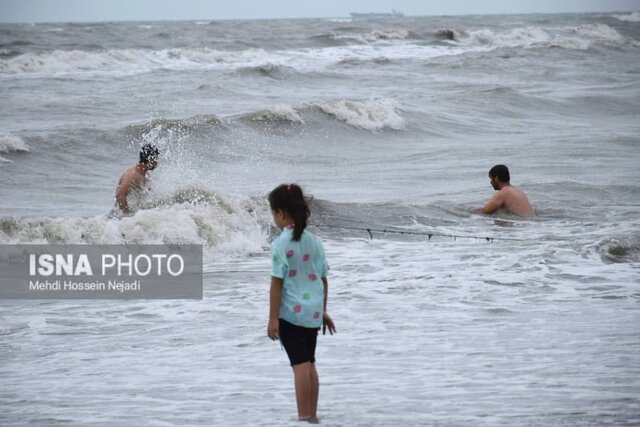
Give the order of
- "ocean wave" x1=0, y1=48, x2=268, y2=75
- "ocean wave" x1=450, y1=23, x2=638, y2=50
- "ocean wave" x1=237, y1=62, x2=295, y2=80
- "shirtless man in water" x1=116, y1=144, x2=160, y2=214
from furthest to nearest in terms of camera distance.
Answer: "ocean wave" x1=450, y1=23, x2=638, y2=50, "ocean wave" x1=0, y1=48, x2=268, y2=75, "ocean wave" x1=237, y1=62, x2=295, y2=80, "shirtless man in water" x1=116, y1=144, x2=160, y2=214

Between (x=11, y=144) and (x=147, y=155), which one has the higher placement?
(x=147, y=155)

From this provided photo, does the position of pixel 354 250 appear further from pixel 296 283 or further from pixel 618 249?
pixel 296 283

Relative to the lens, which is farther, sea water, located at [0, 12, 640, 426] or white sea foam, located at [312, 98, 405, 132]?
white sea foam, located at [312, 98, 405, 132]

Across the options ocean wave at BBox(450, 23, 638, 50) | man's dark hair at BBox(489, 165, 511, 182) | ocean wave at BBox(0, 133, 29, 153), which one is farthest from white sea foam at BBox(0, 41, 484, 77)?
man's dark hair at BBox(489, 165, 511, 182)

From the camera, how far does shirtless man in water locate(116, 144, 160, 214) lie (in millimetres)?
11508

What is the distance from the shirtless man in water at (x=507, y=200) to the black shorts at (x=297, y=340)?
7722 millimetres

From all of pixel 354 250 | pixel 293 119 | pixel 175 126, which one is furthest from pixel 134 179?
pixel 293 119

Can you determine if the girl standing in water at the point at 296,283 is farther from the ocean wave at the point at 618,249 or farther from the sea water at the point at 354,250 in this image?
the ocean wave at the point at 618,249

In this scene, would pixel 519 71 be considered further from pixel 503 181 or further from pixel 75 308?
pixel 75 308

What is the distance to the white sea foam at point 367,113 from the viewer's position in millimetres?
22297

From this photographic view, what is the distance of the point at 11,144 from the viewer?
16953mm

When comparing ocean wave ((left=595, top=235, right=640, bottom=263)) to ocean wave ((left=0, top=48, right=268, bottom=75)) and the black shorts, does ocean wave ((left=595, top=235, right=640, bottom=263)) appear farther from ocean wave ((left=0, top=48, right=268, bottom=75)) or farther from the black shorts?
ocean wave ((left=0, top=48, right=268, bottom=75))

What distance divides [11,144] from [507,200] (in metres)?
9.22

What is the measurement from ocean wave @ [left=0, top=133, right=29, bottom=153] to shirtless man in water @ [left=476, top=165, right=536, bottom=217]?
28.9 ft
